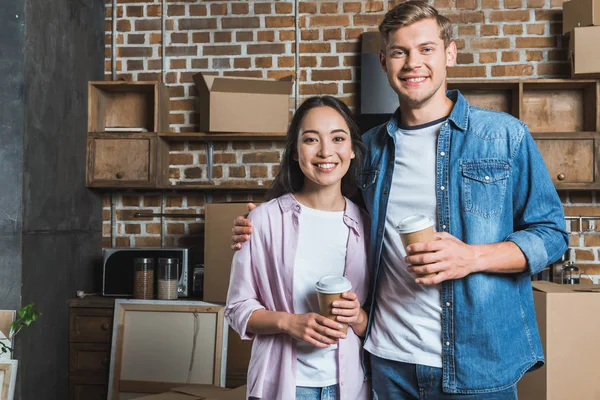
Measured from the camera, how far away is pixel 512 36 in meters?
3.46

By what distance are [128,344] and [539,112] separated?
266 cm

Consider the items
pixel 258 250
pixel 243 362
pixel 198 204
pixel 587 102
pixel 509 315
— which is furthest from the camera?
pixel 198 204

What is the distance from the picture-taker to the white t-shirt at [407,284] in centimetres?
135

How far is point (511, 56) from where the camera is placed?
3.46 m

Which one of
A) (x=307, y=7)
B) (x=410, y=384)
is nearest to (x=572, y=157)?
(x=307, y=7)

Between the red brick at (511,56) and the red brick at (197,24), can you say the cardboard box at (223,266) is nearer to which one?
the red brick at (197,24)

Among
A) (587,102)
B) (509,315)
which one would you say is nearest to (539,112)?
(587,102)

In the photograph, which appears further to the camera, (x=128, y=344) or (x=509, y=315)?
(x=128, y=344)

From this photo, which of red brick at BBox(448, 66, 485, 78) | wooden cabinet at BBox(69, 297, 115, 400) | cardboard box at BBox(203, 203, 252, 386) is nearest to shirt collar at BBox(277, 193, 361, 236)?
cardboard box at BBox(203, 203, 252, 386)

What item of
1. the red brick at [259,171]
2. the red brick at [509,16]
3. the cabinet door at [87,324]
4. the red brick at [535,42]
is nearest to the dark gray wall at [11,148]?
the cabinet door at [87,324]

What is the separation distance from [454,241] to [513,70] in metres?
2.54

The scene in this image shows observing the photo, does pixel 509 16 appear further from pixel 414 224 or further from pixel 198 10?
pixel 414 224

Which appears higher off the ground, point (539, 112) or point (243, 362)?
point (539, 112)

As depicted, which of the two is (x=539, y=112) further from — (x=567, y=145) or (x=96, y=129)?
(x=96, y=129)
